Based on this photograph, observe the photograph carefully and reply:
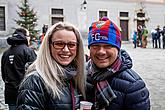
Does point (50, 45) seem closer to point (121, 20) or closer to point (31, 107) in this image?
point (31, 107)

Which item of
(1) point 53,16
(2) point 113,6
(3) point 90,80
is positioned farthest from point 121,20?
(3) point 90,80

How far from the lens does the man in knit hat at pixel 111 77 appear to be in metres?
2.03

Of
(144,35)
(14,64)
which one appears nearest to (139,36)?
(144,35)

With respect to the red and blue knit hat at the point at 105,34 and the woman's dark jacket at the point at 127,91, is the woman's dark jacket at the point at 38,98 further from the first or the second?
the red and blue knit hat at the point at 105,34

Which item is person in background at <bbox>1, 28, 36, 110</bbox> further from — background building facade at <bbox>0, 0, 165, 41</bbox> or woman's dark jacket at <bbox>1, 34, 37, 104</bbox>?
background building facade at <bbox>0, 0, 165, 41</bbox>

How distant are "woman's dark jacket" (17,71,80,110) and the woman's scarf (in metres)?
0.16

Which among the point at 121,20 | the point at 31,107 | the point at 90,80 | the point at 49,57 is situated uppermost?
the point at 121,20

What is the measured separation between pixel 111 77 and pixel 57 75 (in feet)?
1.24

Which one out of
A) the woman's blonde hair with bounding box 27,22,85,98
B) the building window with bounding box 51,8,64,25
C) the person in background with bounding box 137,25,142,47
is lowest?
the woman's blonde hair with bounding box 27,22,85,98

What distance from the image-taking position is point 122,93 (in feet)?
6.69

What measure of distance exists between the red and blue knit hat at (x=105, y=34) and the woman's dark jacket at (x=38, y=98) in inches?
17.5

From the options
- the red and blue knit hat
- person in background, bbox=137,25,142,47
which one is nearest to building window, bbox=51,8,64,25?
person in background, bbox=137,25,142,47

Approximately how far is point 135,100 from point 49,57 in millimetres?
664

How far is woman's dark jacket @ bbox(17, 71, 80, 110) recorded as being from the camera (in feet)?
6.37
